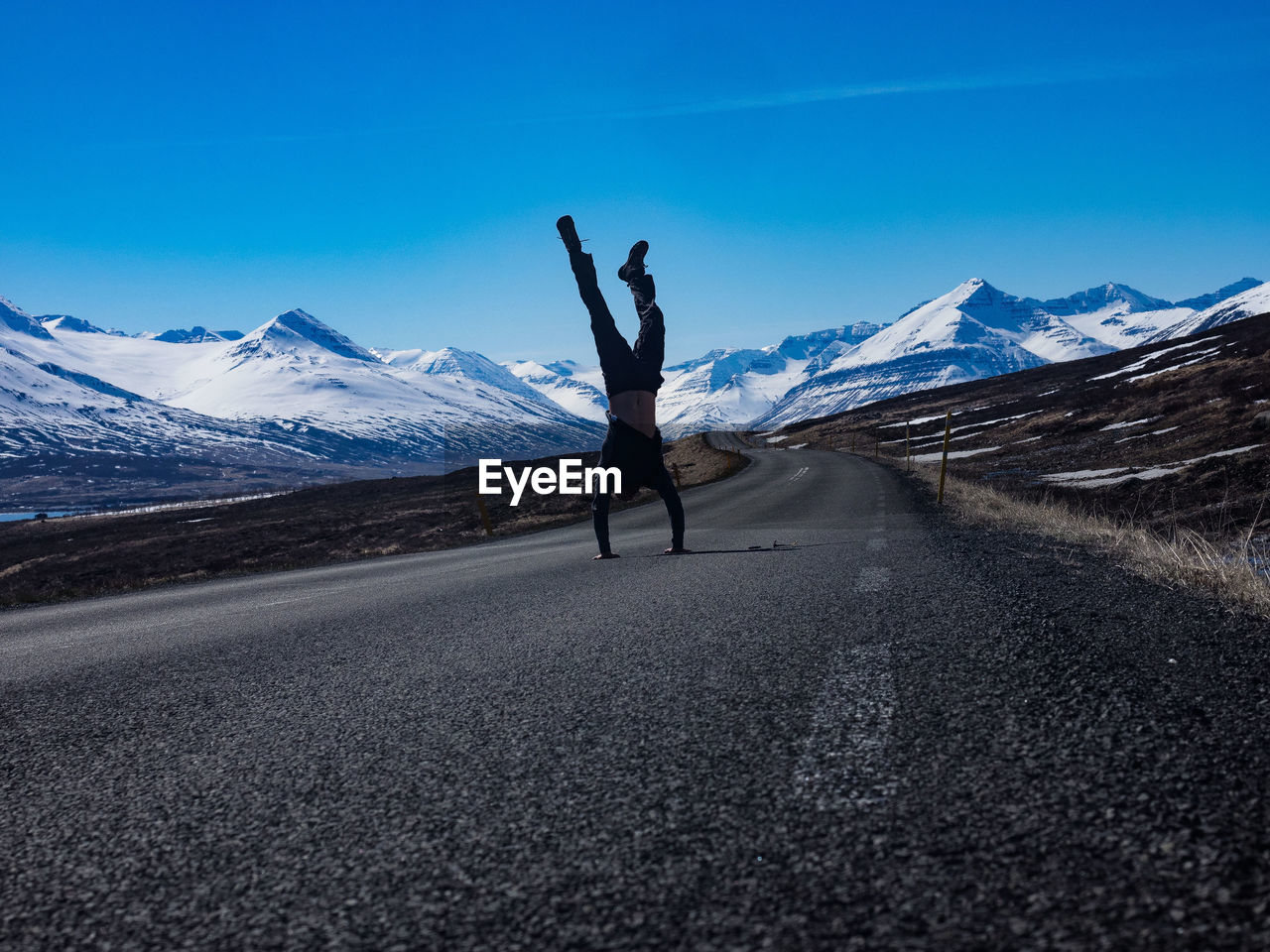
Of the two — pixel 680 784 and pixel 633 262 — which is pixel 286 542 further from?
pixel 680 784

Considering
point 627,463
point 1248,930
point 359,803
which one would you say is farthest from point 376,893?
point 627,463

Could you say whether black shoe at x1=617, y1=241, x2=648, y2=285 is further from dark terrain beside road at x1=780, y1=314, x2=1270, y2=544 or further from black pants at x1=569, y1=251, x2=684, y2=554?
dark terrain beside road at x1=780, y1=314, x2=1270, y2=544

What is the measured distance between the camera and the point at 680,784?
2.19 meters


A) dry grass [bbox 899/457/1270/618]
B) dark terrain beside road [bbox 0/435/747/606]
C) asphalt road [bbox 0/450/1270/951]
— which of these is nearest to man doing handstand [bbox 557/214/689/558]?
asphalt road [bbox 0/450/1270/951]

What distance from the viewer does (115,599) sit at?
1032cm

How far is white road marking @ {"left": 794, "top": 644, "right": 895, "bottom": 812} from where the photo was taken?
2.01 meters

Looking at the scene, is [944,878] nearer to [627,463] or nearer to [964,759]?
[964,759]

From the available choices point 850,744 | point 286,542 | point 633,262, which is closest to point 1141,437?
point 633,262

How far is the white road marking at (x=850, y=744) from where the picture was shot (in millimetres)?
2012

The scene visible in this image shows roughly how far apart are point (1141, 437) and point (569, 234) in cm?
3225

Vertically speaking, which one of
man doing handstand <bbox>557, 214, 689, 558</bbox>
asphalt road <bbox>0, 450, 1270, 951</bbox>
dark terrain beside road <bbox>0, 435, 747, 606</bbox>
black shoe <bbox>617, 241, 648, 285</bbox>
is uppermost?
black shoe <bbox>617, 241, 648, 285</bbox>

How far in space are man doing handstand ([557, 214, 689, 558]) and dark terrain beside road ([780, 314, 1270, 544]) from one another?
17.0 ft

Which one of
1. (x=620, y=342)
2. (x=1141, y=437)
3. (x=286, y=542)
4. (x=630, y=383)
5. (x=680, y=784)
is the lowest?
(x=286, y=542)

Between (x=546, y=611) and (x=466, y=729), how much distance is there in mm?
2619
